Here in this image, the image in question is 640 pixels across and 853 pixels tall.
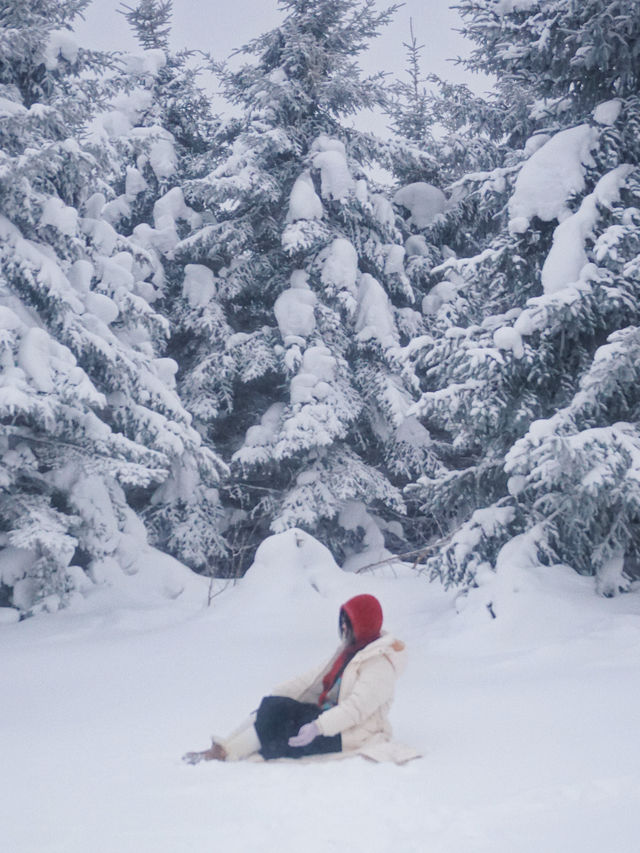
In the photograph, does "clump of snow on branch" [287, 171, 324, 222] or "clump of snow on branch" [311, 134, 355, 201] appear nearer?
"clump of snow on branch" [287, 171, 324, 222]

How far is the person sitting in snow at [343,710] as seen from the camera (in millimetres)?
4070

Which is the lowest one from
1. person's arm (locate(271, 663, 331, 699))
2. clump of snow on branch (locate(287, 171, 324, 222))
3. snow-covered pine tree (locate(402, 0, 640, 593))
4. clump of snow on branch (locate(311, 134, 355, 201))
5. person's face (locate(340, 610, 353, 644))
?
person's arm (locate(271, 663, 331, 699))

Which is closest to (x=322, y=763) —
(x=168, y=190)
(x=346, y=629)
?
(x=346, y=629)

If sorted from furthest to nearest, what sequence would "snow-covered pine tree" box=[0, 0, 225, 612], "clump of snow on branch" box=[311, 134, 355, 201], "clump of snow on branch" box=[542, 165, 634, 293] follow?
"clump of snow on branch" box=[311, 134, 355, 201] < "snow-covered pine tree" box=[0, 0, 225, 612] < "clump of snow on branch" box=[542, 165, 634, 293]

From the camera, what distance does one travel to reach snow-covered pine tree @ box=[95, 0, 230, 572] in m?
13.2

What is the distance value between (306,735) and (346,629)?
26.6 inches

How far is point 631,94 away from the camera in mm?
7969

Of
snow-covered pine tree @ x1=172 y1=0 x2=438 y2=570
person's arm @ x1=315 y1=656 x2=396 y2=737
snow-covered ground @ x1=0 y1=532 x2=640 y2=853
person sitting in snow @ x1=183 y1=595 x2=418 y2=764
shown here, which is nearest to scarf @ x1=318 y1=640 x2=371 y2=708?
person sitting in snow @ x1=183 y1=595 x2=418 y2=764

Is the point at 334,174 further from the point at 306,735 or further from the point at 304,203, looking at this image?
the point at 306,735

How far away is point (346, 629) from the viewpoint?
4477 millimetres

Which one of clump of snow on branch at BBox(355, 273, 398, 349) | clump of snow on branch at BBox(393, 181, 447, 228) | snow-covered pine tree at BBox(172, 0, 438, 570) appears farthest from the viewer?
clump of snow on branch at BBox(393, 181, 447, 228)

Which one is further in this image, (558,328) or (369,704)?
(558,328)

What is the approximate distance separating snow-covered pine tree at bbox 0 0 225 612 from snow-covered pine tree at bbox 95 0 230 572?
1.86 m

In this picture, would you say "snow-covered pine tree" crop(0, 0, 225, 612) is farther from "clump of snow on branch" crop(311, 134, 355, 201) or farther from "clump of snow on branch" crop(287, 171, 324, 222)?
"clump of snow on branch" crop(311, 134, 355, 201)
